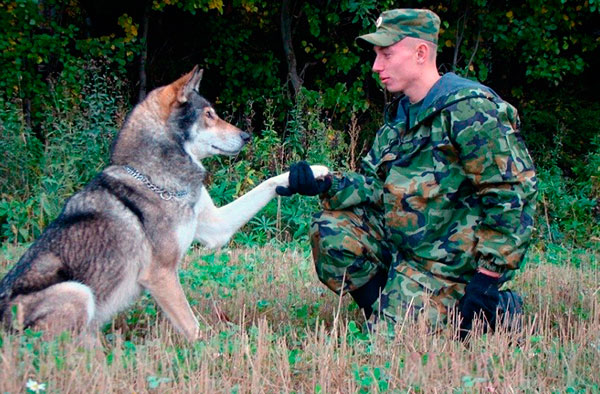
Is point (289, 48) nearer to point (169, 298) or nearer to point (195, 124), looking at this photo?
point (195, 124)

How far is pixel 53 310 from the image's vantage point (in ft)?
11.4

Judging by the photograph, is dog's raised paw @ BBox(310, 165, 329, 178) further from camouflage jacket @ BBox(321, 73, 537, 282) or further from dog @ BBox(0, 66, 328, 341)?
camouflage jacket @ BBox(321, 73, 537, 282)

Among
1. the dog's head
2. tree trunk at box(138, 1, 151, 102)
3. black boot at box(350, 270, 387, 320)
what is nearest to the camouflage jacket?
black boot at box(350, 270, 387, 320)

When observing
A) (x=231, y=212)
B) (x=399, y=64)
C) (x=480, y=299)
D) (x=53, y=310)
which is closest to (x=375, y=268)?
(x=480, y=299)

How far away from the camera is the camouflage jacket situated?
3531 mm

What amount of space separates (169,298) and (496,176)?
189 centimetres

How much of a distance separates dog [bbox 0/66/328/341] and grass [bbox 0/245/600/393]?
0.18 metres

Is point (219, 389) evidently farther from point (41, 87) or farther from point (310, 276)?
point (41, 87)

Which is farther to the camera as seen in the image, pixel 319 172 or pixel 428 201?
pixel 319 172

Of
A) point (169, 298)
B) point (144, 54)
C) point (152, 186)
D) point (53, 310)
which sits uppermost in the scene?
point (152, 186)

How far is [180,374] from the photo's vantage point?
2.94 meters

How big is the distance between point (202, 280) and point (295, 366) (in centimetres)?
206

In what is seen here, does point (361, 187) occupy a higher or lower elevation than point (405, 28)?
lower

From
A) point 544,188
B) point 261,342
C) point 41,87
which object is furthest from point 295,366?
point 41,87
